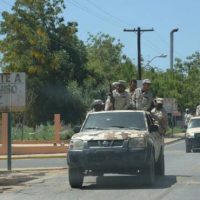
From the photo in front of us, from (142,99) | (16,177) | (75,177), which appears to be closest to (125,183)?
(75,177)

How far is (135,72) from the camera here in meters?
63.2

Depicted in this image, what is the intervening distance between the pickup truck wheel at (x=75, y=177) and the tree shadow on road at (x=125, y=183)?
205mm

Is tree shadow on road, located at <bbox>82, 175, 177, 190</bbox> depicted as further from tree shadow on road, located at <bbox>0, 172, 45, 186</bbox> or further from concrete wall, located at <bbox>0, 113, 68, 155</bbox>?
concrete wall, located at <bbox>0, 113, 68, 155</bbox>

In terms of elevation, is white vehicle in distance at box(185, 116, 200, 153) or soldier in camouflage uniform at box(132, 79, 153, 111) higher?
soldier in camouflage uniform at box(132, 79, 153, 111)

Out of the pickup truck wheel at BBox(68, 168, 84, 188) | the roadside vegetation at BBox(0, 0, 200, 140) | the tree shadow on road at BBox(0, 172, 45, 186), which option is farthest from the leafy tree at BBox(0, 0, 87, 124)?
the pickup truck wheel at BBox(68, 168, 84, 188)

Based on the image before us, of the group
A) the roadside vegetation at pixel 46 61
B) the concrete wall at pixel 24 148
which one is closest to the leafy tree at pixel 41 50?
the roadside vegetation at pixel 46 61

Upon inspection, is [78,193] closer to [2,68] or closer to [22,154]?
[22,154]

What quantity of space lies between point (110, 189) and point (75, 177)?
2.67ft

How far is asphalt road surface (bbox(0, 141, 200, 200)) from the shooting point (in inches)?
518

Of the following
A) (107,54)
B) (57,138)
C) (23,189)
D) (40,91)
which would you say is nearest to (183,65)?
(107,54)

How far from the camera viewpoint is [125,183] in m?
15.6

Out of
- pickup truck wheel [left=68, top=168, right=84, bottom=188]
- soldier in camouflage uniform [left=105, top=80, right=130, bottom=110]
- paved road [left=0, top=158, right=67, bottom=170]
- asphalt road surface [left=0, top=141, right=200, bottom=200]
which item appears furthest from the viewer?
paved road [left=0, top=158, right=67, bottom=170]

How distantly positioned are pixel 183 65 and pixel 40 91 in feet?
147

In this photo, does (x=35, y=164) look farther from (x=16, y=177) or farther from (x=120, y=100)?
(x=120, y=100)
